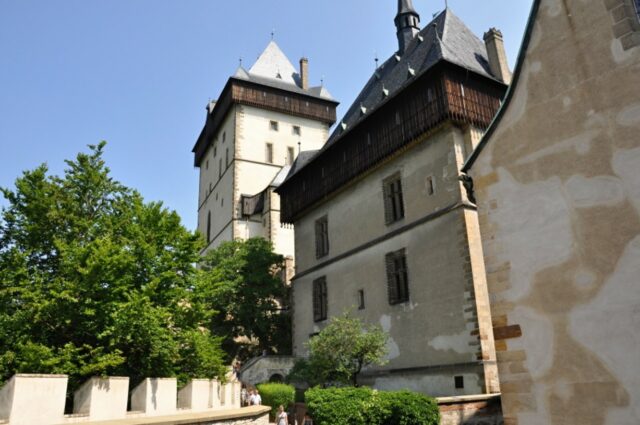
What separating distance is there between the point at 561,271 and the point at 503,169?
2.02 m

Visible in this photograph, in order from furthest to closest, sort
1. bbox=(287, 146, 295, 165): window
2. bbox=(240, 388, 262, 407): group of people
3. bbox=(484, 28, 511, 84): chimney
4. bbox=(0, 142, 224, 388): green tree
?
bbox=(287, 146, 295, 165): window < bbox=(484, 28, 511, 84): chimney < bbox=(240, 388, 262, 407): group of people < bbox=(0, 142, 224, 388): green tree

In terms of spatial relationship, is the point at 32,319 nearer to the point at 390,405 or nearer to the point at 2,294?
the point at 2,294

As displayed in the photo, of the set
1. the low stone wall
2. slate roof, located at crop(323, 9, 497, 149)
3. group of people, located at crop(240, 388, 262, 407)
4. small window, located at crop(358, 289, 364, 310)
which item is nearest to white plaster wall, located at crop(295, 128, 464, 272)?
small window, located at crop(358, 289, 364, 310)

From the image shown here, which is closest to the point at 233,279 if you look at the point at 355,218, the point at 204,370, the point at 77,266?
the point at 355,218

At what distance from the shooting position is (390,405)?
13789 mm

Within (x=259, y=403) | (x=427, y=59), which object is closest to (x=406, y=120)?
(x=427, y=59)

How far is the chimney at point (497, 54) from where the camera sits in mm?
20875

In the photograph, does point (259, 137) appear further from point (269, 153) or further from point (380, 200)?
point (380, 200)

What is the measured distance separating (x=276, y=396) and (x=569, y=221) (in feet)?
51.3

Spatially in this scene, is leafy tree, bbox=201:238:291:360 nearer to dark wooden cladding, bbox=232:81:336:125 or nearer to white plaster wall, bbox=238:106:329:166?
white plaster wall, bbox=238:106:329:166

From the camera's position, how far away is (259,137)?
44156 mm

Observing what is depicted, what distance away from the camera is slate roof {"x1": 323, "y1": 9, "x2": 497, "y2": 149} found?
20.5m

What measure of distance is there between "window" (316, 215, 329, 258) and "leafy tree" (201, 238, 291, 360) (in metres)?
6.44

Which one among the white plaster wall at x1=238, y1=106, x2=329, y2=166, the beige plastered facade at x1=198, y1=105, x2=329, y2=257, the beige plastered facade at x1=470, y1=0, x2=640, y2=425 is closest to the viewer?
the beige plastered facade at x1=470, y1=0, x2=640, y2=425
